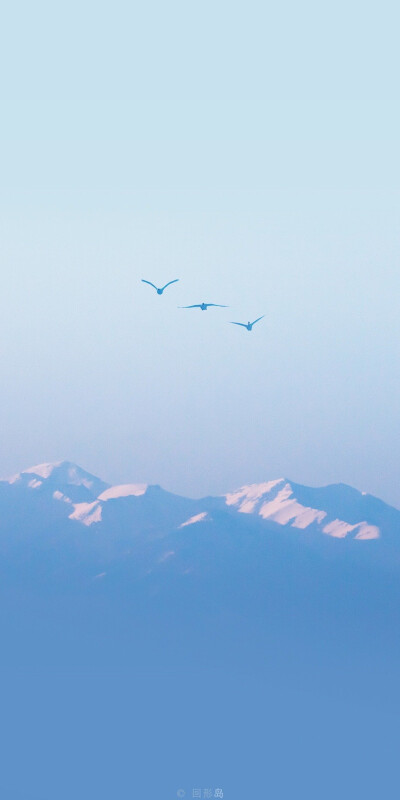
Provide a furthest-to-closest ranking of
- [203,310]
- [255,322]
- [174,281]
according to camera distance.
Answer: [255,322] → [203,310] → [174,281]

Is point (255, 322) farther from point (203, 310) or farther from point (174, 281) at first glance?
point (174, 281)

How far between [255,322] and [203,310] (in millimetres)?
14655

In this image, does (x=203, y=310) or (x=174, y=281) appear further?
(x=203, y=310)

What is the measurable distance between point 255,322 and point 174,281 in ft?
86.8

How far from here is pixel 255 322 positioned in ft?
583

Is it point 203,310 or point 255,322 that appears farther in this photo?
point 255,322

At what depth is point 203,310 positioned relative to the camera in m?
165

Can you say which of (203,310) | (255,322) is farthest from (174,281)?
(255,322)

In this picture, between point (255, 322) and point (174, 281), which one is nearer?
Result: point (174, 281)

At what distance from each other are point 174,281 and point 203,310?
12024 millimetres

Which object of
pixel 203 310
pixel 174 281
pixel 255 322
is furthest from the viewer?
pixel 255 322

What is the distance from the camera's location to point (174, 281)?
153500mm
